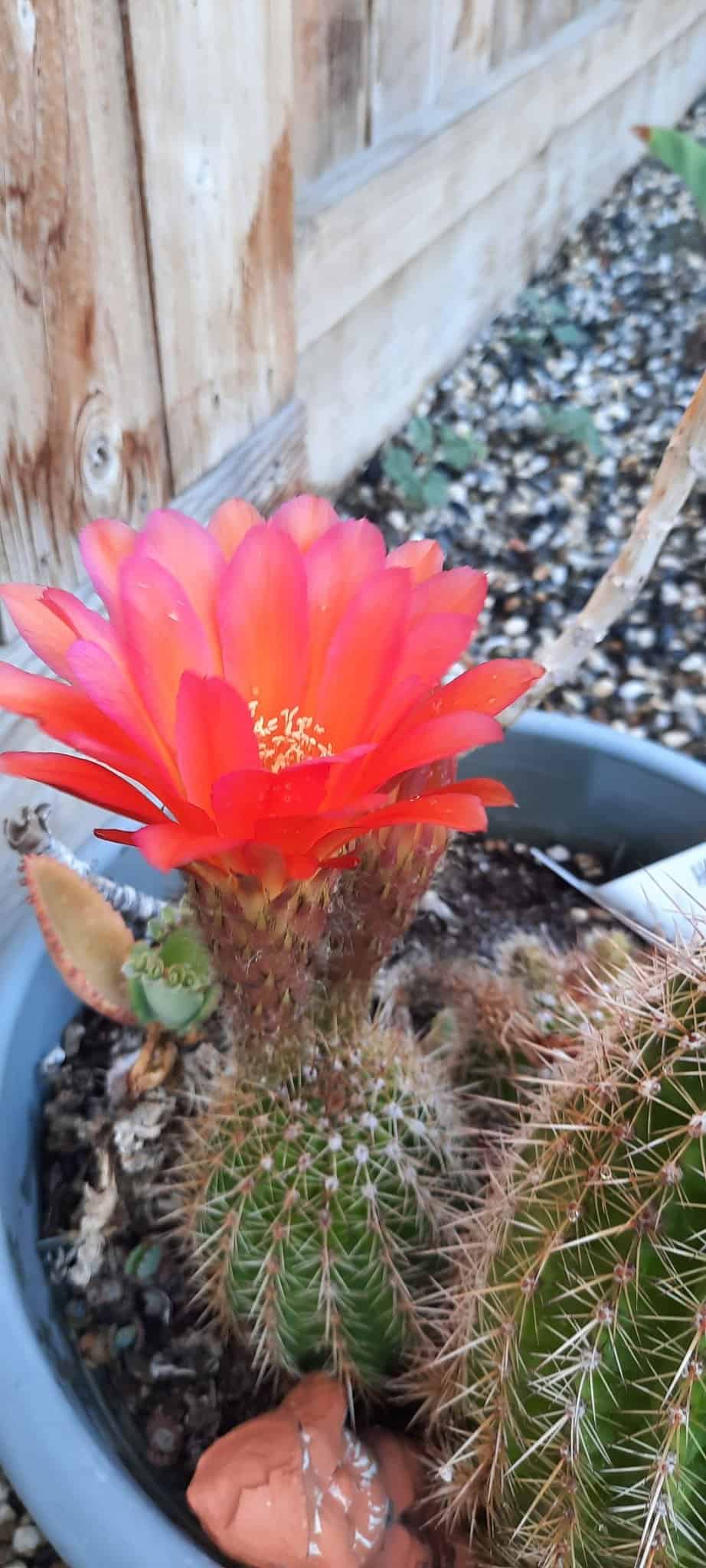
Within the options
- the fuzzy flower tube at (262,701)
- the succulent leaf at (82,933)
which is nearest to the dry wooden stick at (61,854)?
the succulent leaf at (82,933)

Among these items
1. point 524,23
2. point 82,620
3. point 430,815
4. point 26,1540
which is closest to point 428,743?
point 430,815

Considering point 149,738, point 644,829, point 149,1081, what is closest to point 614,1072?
point 149,738

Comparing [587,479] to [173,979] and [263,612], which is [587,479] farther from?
[263,612]

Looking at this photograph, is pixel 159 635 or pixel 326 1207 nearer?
pixel 159 635

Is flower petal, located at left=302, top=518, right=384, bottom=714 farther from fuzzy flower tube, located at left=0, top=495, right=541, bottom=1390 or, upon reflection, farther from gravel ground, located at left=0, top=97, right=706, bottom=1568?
gravel ground, located at left=0, top=97, right=706, bottom=1568

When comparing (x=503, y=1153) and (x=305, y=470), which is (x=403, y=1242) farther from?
(x=305, y=470)
